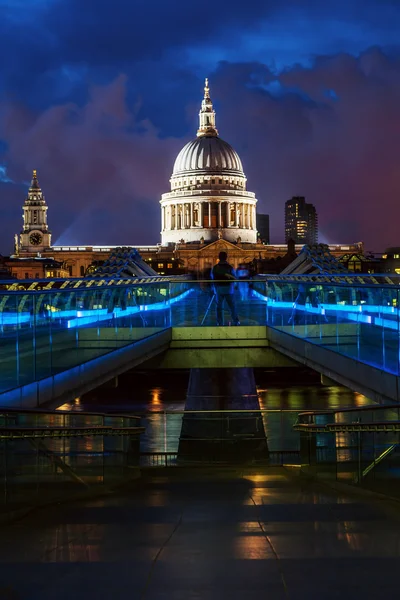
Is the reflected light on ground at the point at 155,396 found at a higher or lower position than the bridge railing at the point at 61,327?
lower

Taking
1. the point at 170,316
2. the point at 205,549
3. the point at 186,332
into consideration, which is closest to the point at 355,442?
the point at 205,549

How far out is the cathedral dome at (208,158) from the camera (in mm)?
188875

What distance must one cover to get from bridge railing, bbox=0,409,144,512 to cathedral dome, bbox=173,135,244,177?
176625 millimetres

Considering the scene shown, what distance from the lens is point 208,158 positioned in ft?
622

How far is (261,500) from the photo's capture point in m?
8.95

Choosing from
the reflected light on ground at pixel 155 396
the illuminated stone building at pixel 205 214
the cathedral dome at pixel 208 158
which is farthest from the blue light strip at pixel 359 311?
the cathedral dome at pixel 208 158

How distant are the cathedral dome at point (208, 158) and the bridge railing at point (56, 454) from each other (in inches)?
6954

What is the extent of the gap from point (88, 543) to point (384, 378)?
21.6 ft

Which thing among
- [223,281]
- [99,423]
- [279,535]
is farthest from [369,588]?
[223,281]

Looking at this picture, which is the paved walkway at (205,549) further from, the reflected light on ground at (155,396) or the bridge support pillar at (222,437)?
the reflected light on ground at (155,396)

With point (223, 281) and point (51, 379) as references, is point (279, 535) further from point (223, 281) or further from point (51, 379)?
point (223, 281)

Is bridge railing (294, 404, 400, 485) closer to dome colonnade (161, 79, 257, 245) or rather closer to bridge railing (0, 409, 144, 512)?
bridge railing (0, 409, 144, 512)

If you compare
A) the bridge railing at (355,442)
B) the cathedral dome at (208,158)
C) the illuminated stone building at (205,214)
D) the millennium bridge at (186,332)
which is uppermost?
the cathedral dome at (208,158)

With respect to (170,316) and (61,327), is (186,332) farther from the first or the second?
(61,327)
